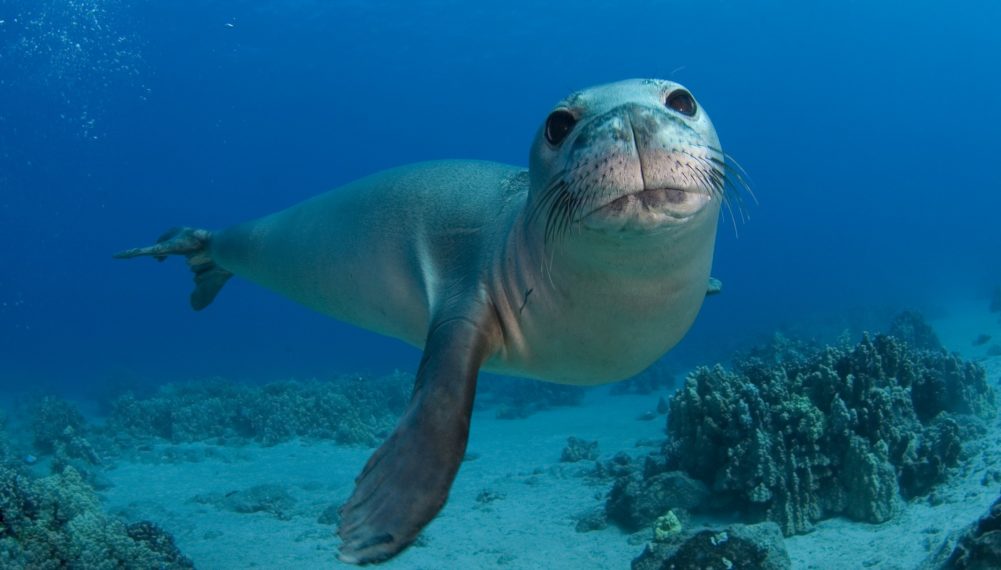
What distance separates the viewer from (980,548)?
285 cm

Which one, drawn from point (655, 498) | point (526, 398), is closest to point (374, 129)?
point (526, 398)

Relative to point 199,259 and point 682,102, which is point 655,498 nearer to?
point 682,102

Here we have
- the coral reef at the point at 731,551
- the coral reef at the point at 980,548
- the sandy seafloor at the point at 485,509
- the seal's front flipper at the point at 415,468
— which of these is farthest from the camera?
the sandy seafloor at the point at 485,509

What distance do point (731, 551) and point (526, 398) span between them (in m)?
11.8

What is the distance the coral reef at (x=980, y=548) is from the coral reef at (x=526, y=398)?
11037 millimetres

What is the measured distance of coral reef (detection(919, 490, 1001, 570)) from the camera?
2.78 m

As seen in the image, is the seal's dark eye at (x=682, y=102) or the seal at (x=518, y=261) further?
the seal's dark eye at (x=682, y=102)

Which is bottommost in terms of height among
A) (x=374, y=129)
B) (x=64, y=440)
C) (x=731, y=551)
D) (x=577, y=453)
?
(x=731, y=551)

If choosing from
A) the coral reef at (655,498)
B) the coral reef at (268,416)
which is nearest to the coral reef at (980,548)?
the coral reef at (655,498)

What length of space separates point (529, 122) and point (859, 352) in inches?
3389

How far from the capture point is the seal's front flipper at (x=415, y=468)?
2.42 meters

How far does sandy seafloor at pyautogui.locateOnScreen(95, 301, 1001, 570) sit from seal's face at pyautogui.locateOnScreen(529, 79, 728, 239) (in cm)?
317

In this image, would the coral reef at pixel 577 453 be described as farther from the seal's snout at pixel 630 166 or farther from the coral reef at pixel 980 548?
the seal's snout at pixel 630 166

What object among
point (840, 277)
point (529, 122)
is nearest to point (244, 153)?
point (529, 122)
